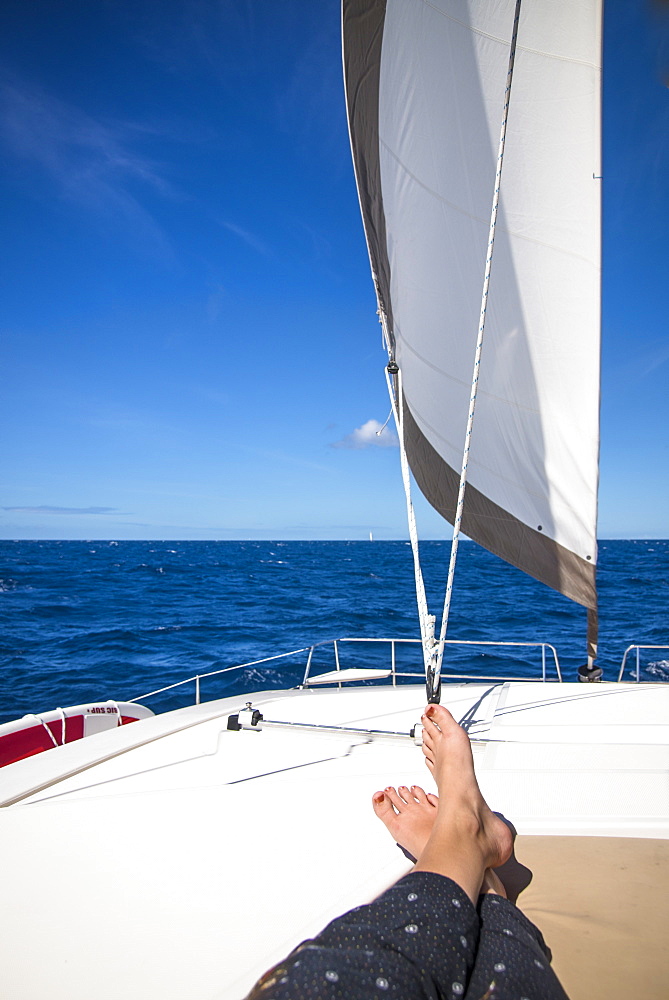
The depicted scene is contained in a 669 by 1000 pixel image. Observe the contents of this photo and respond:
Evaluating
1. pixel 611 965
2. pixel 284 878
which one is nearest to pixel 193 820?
pixel 284 878

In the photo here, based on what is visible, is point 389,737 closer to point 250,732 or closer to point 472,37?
point 250,732

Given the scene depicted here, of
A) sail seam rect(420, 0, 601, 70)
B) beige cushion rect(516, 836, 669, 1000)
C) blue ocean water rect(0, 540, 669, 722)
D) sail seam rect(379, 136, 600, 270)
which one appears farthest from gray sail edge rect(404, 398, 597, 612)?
blue ocean water rect(0, 540, 669, 722)

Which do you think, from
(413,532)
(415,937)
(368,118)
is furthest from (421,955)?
(368,118)

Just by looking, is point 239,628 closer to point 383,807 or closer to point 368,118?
point 368,118

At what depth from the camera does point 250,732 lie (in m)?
2.89

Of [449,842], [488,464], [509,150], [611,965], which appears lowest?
[611,965]

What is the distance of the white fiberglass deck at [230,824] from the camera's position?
1353 mm

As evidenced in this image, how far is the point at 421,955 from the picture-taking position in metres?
1.06

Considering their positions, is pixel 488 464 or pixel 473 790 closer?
pixel 473 790

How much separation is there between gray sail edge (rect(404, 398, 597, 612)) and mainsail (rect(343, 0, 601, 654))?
1cm

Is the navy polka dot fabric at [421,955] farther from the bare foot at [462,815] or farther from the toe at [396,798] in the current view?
the toe at [396,798]

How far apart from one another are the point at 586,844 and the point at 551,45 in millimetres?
4208

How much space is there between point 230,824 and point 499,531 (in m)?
2.72

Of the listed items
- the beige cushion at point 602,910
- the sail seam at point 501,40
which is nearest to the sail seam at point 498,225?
the sail seam at point 501,40
